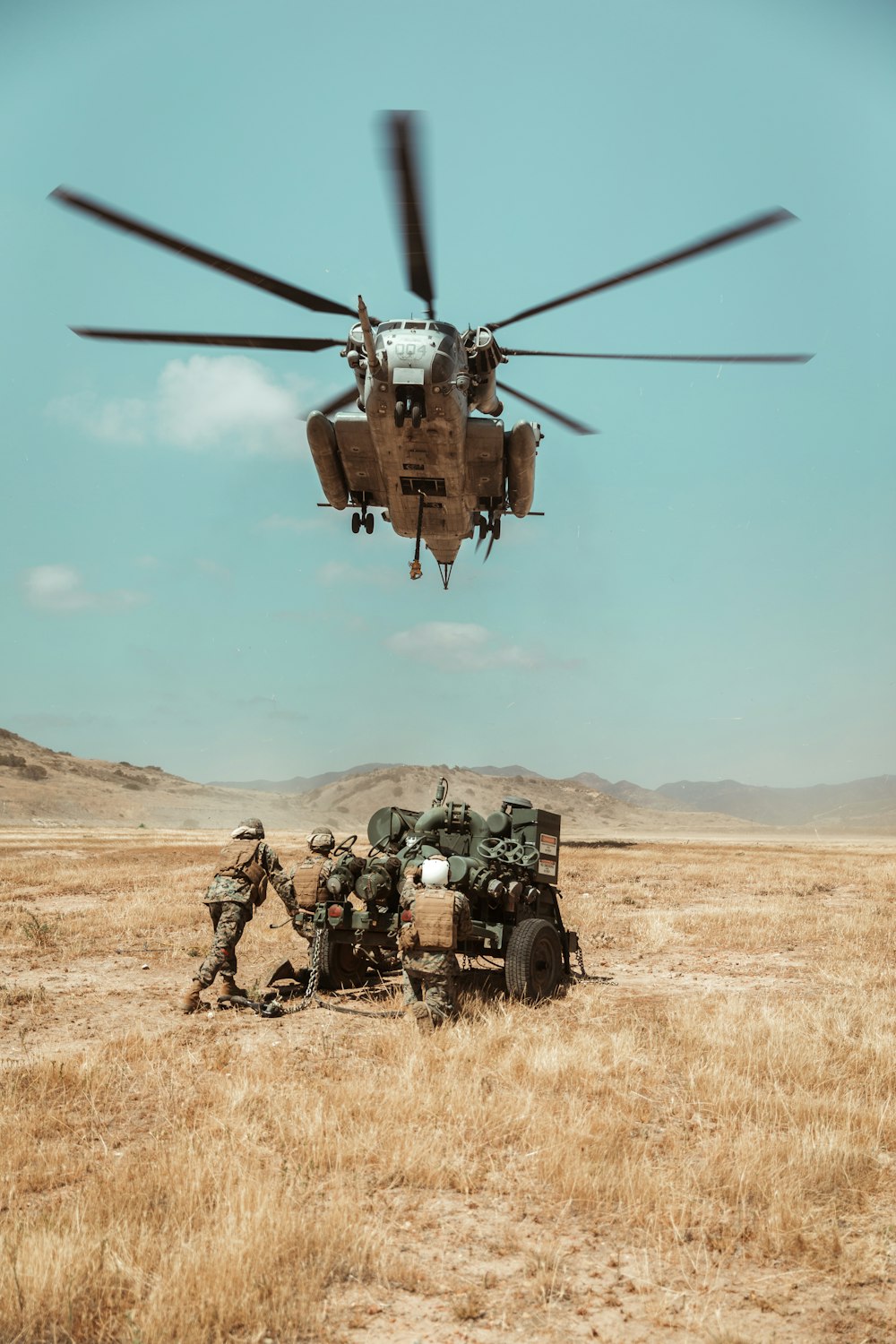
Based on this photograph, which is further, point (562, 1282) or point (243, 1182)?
point (243, 1182)

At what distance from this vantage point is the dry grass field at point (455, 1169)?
11.8ft

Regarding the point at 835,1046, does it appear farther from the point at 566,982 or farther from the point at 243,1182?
the point at 243,1182

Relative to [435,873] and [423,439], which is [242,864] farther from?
[423,439]

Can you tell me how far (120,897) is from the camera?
17.8 meters

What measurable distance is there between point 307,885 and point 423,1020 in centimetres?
209

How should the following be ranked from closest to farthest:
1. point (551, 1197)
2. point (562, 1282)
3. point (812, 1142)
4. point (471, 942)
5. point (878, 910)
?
point (562, 1282) → point (551, 1197) → point (812, 1142) → point (471, 942) → point (878, 910)

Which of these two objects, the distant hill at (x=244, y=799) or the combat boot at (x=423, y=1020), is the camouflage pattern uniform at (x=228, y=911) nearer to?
the combat boot at (x=423, y=1020)

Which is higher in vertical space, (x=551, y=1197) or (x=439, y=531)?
(x=439, y=531)

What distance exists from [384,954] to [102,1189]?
6958 mm

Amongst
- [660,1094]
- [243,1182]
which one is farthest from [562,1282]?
[660,1094]

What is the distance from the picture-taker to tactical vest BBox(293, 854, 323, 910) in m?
9.50

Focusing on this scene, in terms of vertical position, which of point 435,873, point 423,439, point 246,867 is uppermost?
point 423,439

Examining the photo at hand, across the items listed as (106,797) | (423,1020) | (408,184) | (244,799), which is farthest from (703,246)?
(244,799)

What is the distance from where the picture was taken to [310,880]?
9.50 meters
